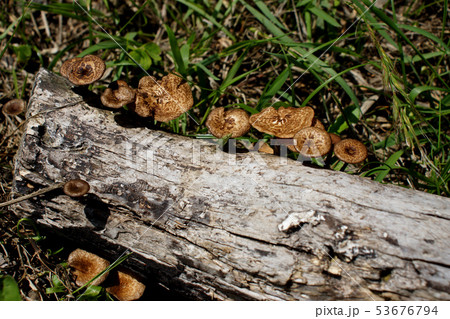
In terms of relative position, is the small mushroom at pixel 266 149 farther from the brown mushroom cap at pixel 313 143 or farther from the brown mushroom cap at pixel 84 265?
the brown mushroom cap at pixel 84 265

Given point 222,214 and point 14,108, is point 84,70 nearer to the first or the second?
point 14,108

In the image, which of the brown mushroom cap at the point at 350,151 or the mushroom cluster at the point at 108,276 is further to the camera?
the mushroom cluster at the point at 108,276

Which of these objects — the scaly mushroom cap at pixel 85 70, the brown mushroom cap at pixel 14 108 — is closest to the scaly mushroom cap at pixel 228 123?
the scaly mushroom cap at pixel 85 70

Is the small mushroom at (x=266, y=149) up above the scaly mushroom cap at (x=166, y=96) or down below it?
below

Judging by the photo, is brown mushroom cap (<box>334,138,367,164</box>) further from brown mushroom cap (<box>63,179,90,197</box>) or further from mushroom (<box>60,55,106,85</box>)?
mushroom (<box>60,55,106,85</box>)

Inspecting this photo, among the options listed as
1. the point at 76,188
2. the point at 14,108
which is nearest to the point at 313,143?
the point at 76,188

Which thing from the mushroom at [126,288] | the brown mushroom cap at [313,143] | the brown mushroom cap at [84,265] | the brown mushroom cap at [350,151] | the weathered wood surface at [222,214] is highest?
the brown mushroom cap at [313,143]
